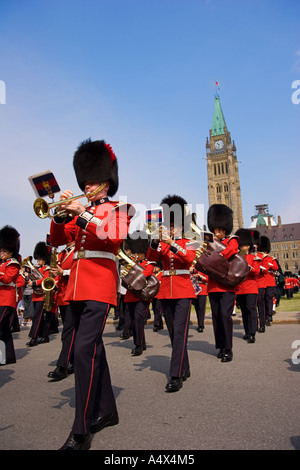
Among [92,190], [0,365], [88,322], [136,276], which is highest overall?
[92,190]

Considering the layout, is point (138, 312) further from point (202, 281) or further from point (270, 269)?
point (270, 269)

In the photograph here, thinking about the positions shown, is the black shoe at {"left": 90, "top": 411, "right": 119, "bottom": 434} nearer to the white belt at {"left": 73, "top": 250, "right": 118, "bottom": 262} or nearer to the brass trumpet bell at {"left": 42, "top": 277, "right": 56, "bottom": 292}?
the white belt at {"left": 73, "top": 250, "right": 118, "bottom": 262}

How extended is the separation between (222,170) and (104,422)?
112 meters

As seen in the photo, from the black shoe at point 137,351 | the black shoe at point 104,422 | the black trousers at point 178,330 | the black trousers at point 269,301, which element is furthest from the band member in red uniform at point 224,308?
the black trousers at point 269,301

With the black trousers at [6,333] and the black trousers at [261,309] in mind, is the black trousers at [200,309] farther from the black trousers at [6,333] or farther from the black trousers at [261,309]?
the black trousers at [6,333]

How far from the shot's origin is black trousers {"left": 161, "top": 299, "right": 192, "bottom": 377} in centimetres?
461

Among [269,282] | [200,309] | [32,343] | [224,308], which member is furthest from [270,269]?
[32,343]

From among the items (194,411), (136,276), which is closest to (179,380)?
(194,411)

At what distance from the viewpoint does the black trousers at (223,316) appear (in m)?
6.02

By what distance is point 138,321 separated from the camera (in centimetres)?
735

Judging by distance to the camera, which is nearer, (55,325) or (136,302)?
(136,302)
